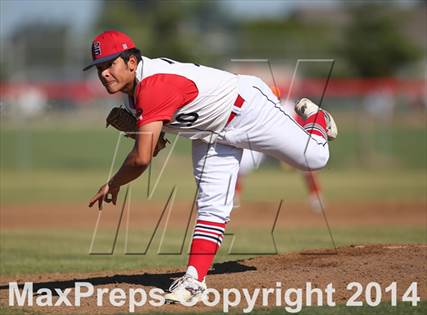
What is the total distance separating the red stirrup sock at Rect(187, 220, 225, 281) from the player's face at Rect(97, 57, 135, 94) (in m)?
1.25

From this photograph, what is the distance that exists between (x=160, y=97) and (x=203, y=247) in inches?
49.2

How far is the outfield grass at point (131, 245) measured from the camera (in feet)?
28.7

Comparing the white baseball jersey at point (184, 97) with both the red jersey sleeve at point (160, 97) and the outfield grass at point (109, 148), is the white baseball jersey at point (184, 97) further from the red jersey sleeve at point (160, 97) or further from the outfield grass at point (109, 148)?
the outfield grass at point (109, 148)

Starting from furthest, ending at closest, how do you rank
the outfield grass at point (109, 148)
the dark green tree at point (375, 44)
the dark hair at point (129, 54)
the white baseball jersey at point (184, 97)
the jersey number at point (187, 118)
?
the dark green tree at point (375, 44), the outfield grass at point (109, 148), the jersey number at point (187, 118), the dark hair at point (129, 54), the white baseball jersey at point (184, 97)

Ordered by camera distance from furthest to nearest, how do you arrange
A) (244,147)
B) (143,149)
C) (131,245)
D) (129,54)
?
1. (131,245)
2. (244,147)
3. (129,54)
4. (143,149)

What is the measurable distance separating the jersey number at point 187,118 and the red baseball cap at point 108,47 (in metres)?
0.64

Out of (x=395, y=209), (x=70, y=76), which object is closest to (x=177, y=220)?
(x=395, y=209)

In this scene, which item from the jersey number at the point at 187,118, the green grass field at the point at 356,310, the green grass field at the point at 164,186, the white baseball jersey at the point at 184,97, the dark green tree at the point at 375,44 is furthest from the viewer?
the dark green tree at the point at 375,44

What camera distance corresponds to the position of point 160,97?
5637 millimetres

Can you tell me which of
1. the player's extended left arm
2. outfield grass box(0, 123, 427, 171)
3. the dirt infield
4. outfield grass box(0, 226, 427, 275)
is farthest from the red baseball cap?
outfield grass box(0, 123, 427, 171)

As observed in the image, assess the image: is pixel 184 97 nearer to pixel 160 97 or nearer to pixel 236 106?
pixel 160 97

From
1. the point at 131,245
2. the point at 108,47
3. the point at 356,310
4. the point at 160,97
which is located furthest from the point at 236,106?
the point at 131,245

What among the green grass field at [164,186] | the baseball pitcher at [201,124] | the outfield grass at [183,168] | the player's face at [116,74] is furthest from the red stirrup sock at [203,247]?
the outfield grass at [183,168]

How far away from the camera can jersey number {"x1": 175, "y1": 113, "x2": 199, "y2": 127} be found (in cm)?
594
